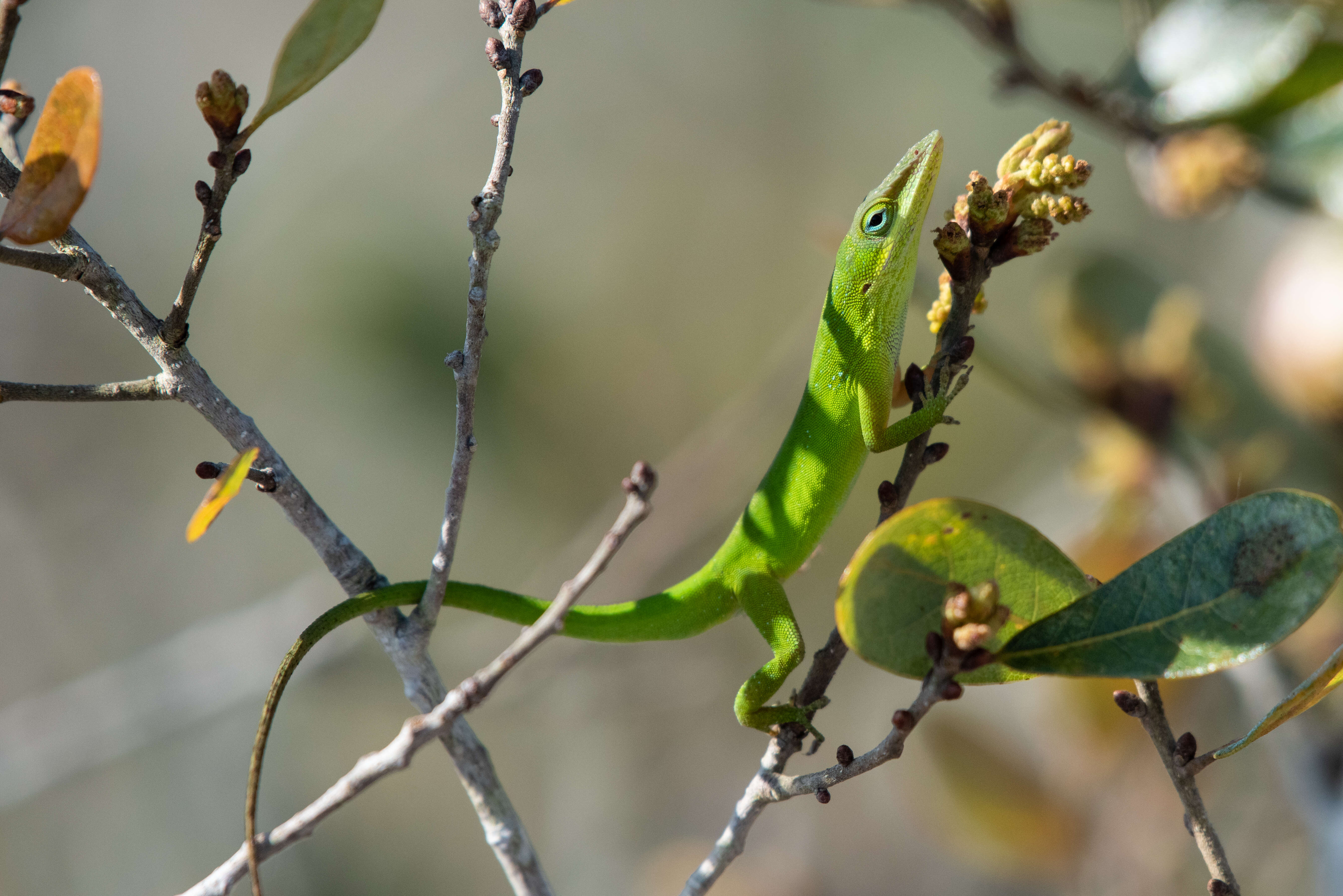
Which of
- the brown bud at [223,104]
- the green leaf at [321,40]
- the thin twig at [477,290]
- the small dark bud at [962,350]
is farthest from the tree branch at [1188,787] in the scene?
the brown bud at [223,104]

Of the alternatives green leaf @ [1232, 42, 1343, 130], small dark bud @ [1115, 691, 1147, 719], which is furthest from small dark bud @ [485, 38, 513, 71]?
green leaf @ [1232, 42, 1343, 130]

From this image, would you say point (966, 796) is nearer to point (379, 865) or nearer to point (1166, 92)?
point (1166, 92)

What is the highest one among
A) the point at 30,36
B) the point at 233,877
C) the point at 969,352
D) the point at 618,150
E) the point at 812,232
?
the point at 30,36

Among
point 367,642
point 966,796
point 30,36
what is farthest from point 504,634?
point 30,36

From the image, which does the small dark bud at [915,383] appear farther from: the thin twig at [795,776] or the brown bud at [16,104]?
the brown bud at [16,104]

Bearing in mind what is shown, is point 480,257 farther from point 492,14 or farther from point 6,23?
point 6,23

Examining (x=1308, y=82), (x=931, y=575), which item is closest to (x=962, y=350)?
(x=931, y=575)
